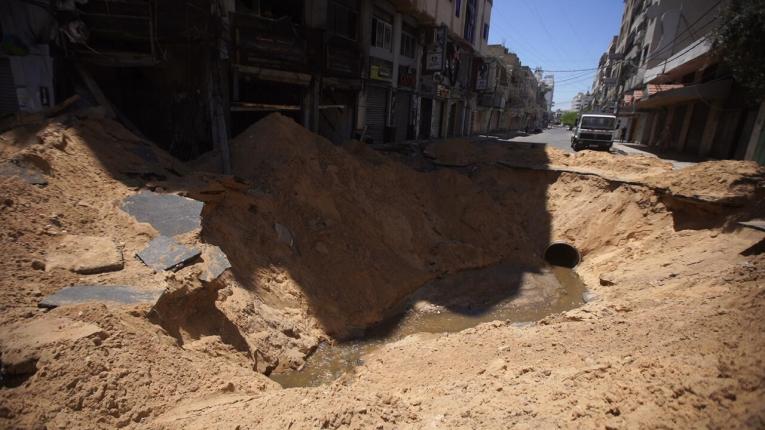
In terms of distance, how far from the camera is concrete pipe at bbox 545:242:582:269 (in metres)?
11.4

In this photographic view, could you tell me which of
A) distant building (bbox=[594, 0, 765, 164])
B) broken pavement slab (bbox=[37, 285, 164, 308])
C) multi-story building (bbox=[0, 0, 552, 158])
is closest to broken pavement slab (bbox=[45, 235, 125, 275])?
broken pavement slab (bbox=[37, 285, 164, 308])

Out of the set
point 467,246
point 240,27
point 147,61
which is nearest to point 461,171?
point 467,246

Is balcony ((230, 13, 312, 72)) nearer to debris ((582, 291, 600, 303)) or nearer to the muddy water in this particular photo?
the muddy water

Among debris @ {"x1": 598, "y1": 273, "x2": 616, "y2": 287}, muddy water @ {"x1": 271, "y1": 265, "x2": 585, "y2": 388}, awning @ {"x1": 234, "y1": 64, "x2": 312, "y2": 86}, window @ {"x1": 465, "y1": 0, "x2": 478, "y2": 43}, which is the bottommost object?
muddy water @ {"x1": 271, "y1": 265, "x2": 585, "y2": 388}

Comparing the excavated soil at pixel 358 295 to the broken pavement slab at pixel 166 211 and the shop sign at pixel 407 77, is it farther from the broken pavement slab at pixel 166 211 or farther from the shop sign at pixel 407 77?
the shop sign at pixel 407 77

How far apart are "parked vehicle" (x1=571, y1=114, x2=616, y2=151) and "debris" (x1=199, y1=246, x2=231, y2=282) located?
22.7 metres

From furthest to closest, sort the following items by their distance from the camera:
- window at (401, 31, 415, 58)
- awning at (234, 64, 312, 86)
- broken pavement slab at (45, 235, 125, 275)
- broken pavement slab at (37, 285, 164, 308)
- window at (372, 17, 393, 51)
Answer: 1. window at (401, 31, 415, 58)
2. window at (372, 17, 393, 51)
3. awning at (234, 64, 312, 86)
4. broken pavement slab at (45, 235, 125, 275)
5. broken pavement slab at (37, 285, 164, 308)

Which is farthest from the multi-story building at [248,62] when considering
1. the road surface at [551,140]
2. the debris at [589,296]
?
the road surface at [551,140]

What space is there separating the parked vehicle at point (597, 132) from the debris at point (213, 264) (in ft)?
74.4

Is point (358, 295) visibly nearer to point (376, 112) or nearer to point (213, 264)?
point (213, 264)

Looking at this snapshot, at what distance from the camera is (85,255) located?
4.58 meters

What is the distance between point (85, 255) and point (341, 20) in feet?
45.2

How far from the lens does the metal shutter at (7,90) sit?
8705mm

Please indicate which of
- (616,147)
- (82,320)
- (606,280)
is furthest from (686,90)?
(82,320)
